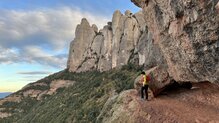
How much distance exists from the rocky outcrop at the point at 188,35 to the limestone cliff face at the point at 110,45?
61464 mm

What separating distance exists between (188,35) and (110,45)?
11921 cm

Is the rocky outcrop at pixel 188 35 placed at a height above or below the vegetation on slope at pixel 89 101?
above

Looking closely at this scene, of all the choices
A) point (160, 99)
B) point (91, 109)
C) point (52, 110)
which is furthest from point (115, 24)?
point (160, 99)

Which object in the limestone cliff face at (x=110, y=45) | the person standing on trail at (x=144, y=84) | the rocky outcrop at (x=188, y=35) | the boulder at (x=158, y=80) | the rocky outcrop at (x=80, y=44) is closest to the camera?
the rocky outcrop at (x=188, y=35)

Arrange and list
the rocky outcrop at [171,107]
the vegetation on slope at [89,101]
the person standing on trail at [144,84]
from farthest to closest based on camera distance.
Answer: the vegetation on slope at [89,101], the person standing on trail at [144,84], the rocky outcrop at [171,107]

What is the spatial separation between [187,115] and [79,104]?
77318mm

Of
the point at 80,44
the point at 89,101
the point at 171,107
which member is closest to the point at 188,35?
the point at 171,107

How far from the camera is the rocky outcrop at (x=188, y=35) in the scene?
20.5m

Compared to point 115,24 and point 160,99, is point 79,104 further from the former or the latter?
point 160,99

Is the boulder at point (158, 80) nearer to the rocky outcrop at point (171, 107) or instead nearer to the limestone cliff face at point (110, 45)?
the rocky outcrop at point (171, 107)

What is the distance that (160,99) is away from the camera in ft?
99.2

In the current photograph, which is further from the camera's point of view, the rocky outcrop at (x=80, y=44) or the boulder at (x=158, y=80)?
the rocky outcrop at (x=80, y=44)

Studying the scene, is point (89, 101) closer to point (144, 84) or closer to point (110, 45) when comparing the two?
point (110, 45)

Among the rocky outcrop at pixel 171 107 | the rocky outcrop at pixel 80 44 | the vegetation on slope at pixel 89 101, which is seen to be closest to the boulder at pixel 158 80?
the rocky outcrop at pixel 171 107
